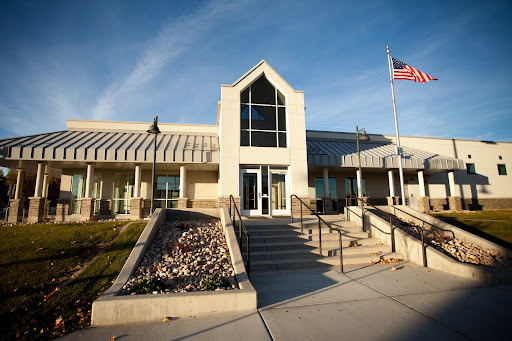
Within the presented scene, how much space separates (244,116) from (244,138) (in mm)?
1252

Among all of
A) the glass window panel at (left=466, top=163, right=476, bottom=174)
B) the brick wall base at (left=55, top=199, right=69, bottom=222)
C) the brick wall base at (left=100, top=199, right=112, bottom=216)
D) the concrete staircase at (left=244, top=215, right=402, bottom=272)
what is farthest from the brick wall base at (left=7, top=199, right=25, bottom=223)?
the glass window panel at (left=466, top=163, right=476, bottom=174)

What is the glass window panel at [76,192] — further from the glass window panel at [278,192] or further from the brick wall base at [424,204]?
the brick wall base at [424,204]

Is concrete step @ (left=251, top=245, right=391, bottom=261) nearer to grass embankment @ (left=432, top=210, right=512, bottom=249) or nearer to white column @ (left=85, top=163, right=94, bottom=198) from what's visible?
grass embankment @ (left=432, top=210, right=512, bottom=249)

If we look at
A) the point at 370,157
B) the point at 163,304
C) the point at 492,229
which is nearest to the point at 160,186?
the point at 163,304

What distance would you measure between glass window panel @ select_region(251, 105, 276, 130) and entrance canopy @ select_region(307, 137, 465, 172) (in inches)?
141

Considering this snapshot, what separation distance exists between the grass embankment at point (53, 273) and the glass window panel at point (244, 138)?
21.3ft

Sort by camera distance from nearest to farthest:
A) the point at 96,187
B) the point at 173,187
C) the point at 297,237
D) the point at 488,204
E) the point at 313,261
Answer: the point at 313,261, the point at 297,237, the point at 96,187, the point at 173,187, the point at 488,204

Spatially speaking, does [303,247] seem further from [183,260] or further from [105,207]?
[105,207]

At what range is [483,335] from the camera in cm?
368

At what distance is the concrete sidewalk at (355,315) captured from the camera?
12.4 ft

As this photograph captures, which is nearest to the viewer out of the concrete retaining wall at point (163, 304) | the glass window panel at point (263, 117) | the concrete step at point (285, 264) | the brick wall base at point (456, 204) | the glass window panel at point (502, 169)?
the concrete retaining wall at point (163, 304)

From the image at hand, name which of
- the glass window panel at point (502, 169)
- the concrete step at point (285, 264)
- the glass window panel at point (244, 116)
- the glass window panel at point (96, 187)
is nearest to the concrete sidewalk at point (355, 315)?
the concrete step at point (285, 264)

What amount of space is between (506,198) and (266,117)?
22517 mm

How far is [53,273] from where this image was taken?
6.18 m
